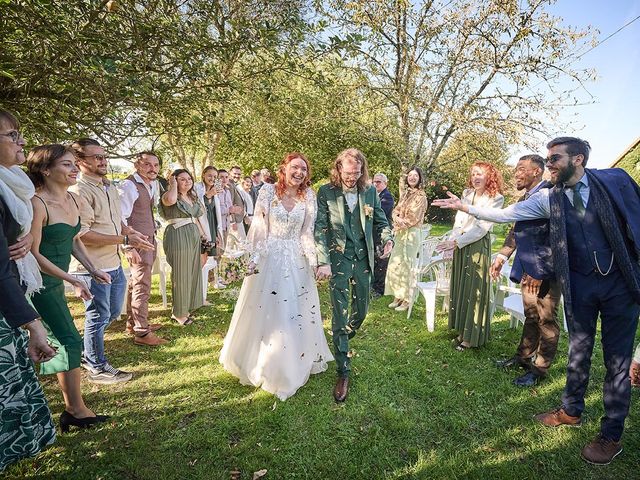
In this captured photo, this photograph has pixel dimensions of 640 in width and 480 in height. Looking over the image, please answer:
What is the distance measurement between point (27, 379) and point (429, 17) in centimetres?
1266

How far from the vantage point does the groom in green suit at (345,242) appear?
3611 millimetres

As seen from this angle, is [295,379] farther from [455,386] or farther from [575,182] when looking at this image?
[575,182]

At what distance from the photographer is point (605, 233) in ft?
9.11

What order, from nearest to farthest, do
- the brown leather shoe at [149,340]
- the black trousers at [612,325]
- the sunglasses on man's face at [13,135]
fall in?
1. the sunglasses on man's face at [13,135]
2. the black trousers at [612,325]
3. the brown leather shoe at [149,340]

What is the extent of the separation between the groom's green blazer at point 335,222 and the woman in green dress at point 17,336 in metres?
2.28

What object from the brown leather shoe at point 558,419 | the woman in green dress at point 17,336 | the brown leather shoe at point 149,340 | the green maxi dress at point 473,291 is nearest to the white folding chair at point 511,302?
the green maxi dress at point 473,291

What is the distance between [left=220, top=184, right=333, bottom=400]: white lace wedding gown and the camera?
3648 mm

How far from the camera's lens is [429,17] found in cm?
1094

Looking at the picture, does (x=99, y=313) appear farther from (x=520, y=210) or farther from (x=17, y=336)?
(x=520, y=210)

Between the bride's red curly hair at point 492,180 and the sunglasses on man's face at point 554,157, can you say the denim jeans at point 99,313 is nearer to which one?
the sunglasses on man's face at point 554,157

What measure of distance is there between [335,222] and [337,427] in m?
1.90

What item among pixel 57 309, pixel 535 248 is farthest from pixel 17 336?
pixel 535 248

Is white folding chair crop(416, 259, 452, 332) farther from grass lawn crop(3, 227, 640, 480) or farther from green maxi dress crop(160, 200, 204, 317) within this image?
green maxi dress crop(160, 200, 204, 317)

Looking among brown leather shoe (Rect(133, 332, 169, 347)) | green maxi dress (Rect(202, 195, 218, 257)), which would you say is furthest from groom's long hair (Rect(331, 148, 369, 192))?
green maxi dress (Rect(202, 195, 218, 257))
